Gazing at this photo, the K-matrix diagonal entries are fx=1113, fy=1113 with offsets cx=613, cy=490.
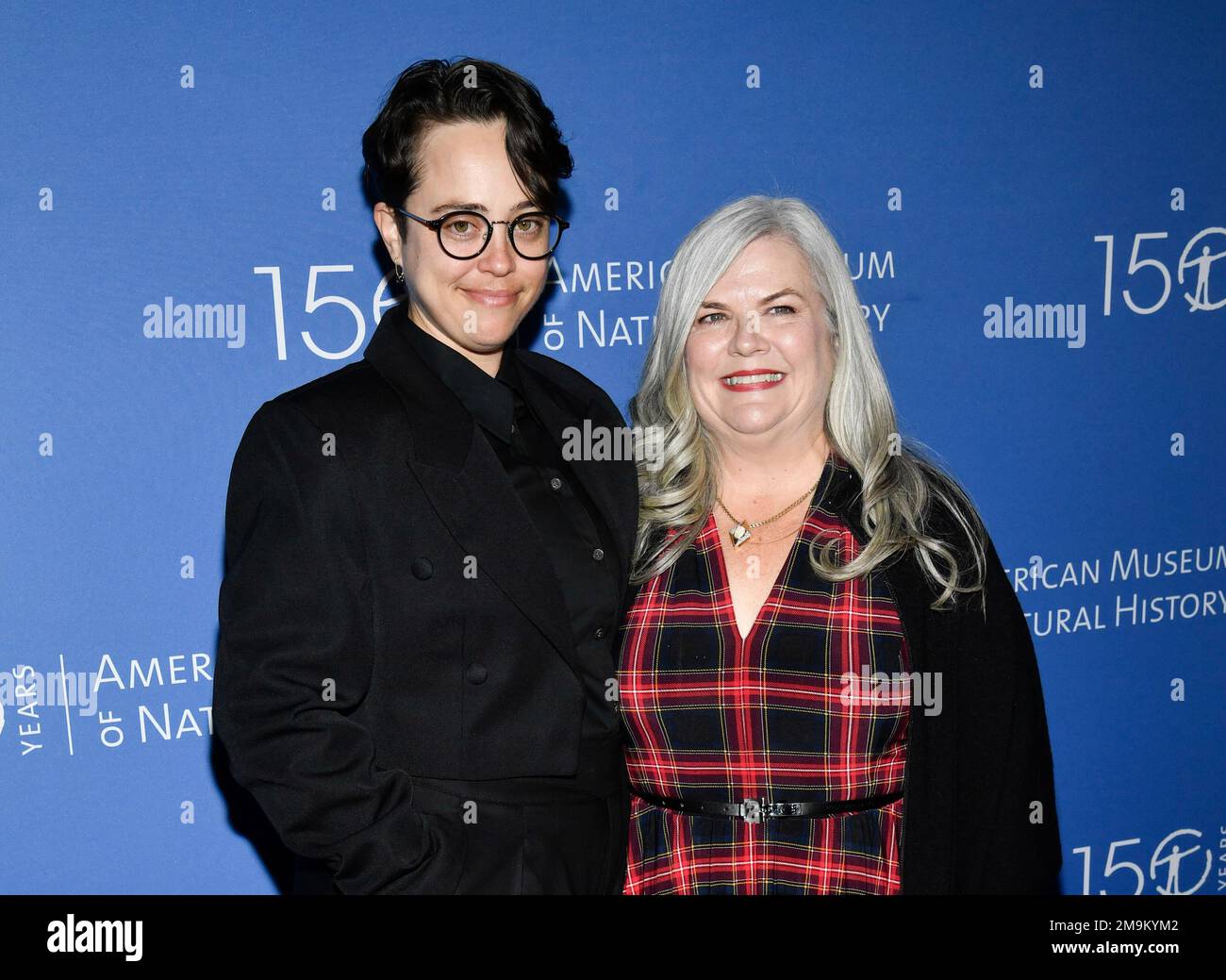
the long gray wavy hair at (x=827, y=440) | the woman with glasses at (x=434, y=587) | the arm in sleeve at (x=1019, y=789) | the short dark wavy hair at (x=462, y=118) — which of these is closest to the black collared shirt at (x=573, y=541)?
the woman with glasses at (x=434, y=587)

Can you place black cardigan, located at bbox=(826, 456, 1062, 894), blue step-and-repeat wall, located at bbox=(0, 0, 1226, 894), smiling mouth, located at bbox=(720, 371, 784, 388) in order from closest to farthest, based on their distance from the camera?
black cardigan, located at bbox=(826, 456, 1062, 894), smiling mouth, located at bbox=(720, 371, 784, 388), blue step-and-repeat wall, located at bbox=(0, 0, 1226, 894)

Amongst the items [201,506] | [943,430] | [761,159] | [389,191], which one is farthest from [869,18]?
[201,506]

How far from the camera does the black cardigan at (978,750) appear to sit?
1.93m

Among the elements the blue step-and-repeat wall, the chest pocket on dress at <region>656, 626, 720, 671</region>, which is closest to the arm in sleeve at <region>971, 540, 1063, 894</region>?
the chest pocket on dress at <region>656, 626, 720, 671</region>

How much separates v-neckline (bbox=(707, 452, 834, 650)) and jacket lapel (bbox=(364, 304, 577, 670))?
32 cm

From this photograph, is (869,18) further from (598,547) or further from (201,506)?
(201,506)

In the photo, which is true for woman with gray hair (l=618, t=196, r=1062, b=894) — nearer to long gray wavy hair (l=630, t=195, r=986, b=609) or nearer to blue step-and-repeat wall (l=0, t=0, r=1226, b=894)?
long gray wavy hair (l=630, t=195, r=986, b=609)

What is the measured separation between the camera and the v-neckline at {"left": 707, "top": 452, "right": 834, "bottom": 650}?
6.41 ft

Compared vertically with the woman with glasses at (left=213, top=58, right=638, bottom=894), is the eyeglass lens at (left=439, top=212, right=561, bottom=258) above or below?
above

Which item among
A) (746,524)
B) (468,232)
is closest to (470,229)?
(468,232)

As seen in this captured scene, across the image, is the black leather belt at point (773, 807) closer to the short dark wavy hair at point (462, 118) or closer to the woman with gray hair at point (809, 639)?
the woman with gray hair at point (809, 639)

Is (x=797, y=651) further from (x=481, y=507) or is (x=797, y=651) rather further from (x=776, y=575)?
(x=481, y=507)

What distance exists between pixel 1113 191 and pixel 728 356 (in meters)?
1.47

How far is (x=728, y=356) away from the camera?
81.4 inches
